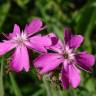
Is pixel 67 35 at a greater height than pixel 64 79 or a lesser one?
greater

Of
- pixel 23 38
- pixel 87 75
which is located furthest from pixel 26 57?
pixel 87 75

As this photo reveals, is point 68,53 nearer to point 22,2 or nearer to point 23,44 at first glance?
point 23,44

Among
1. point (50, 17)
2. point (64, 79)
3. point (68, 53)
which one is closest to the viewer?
point (64, 79)

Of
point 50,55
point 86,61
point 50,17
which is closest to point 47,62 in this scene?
point 50,55

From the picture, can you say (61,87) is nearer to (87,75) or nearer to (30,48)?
(30,48)

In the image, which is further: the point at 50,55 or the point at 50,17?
the point at 50,17

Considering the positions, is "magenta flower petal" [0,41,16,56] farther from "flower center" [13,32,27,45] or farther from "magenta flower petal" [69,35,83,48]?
"magenta flower petal" [69,35,83,48]

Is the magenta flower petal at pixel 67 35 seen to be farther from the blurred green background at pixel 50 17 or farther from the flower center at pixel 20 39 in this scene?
the blurred green background at pixel 50 17
